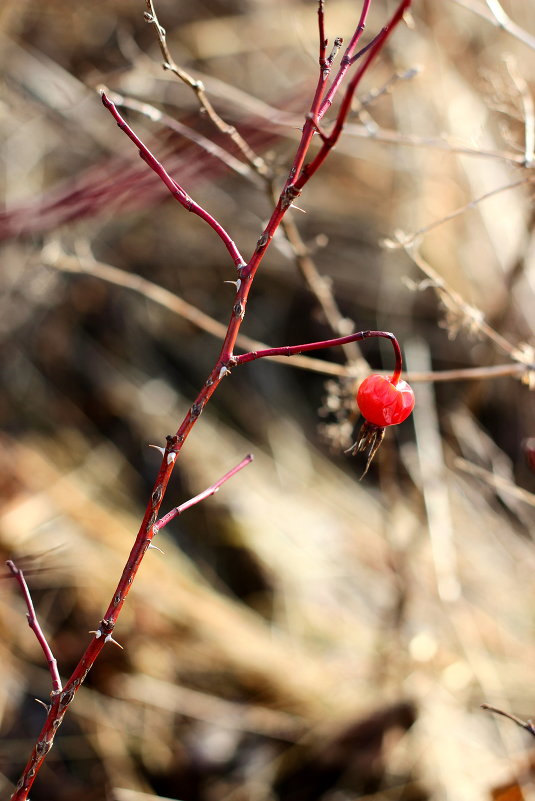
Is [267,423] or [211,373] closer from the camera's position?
[211,373]

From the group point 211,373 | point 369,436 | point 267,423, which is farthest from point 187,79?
point 267,423

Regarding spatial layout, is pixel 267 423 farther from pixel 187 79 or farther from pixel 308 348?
pixel 308 348

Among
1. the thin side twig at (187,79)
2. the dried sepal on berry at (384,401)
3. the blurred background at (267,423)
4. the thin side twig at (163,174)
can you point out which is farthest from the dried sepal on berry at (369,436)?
the thin side twig at (187,79)

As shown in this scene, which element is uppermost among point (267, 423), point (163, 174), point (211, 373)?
point (267, 423)

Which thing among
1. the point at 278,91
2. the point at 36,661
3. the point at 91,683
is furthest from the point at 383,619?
the point at 278,91

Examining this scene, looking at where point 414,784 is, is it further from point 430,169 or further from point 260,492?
point 430,169

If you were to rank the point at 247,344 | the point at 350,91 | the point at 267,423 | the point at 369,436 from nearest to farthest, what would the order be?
the point at 350,91 → the point at 369,436 → the point at 247,344 → the point at 267,423

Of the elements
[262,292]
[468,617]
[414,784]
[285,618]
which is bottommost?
[414,784]
